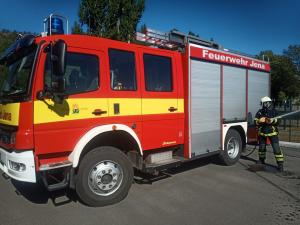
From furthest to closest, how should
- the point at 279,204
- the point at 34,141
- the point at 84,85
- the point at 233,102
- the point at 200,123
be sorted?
the point at 233,102
the point at 200,123
the point at 279,204
the point at 84,85
the point at 34,141

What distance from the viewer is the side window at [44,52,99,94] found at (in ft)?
17.2

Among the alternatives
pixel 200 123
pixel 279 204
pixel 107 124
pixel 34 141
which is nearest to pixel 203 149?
pixel 200 123

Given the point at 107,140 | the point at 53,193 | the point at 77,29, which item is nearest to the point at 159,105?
the point at 107,140

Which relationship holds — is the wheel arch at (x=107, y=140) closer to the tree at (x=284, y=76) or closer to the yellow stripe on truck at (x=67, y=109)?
the yellow stripe on truck at (x=67, y=109)

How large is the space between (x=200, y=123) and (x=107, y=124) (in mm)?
2527

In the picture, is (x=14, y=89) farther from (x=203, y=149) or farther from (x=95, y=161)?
(x=203, y=149)

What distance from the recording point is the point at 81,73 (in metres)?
5.37

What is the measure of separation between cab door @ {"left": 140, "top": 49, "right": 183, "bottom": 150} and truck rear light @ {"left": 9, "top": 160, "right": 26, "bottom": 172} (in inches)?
84.2

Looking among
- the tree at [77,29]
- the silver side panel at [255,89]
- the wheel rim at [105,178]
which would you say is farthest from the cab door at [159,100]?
the tree at [77,29]

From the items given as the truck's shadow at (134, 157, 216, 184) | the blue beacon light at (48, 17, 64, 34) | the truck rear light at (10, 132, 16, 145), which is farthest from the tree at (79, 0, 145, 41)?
the truck rear light at (10, 132, 16, 145)

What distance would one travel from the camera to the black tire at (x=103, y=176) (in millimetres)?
5371

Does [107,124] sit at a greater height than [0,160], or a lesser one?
greater

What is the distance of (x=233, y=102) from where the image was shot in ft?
27.9

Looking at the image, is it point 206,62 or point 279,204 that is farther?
point 206,62
